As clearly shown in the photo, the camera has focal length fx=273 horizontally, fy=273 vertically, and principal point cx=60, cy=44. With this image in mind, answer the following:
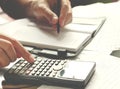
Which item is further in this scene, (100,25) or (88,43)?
(100,25)

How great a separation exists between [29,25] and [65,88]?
442 mm

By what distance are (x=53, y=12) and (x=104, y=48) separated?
A: 10.2 inches

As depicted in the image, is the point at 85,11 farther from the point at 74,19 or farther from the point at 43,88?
the point at 43,88

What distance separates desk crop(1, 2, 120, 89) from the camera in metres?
→ 0.59

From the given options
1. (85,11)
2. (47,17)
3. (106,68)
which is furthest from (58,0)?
(106,68)

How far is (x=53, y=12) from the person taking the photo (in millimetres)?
951

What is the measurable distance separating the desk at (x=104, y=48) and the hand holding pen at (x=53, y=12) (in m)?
0.12

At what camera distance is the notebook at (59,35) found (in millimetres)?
741

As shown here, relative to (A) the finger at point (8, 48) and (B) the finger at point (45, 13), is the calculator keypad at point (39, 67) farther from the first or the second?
(B) the finger at point (45, 13)

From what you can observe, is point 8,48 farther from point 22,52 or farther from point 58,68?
point 58,68

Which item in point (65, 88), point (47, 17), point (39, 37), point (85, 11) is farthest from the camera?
point (85, 11)

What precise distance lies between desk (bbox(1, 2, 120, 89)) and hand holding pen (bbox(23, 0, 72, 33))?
0.12 metres

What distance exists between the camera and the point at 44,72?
1.99 ft

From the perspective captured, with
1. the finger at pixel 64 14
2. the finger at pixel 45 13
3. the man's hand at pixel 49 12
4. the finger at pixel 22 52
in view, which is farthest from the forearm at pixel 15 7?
the finger at pixel 22 52
